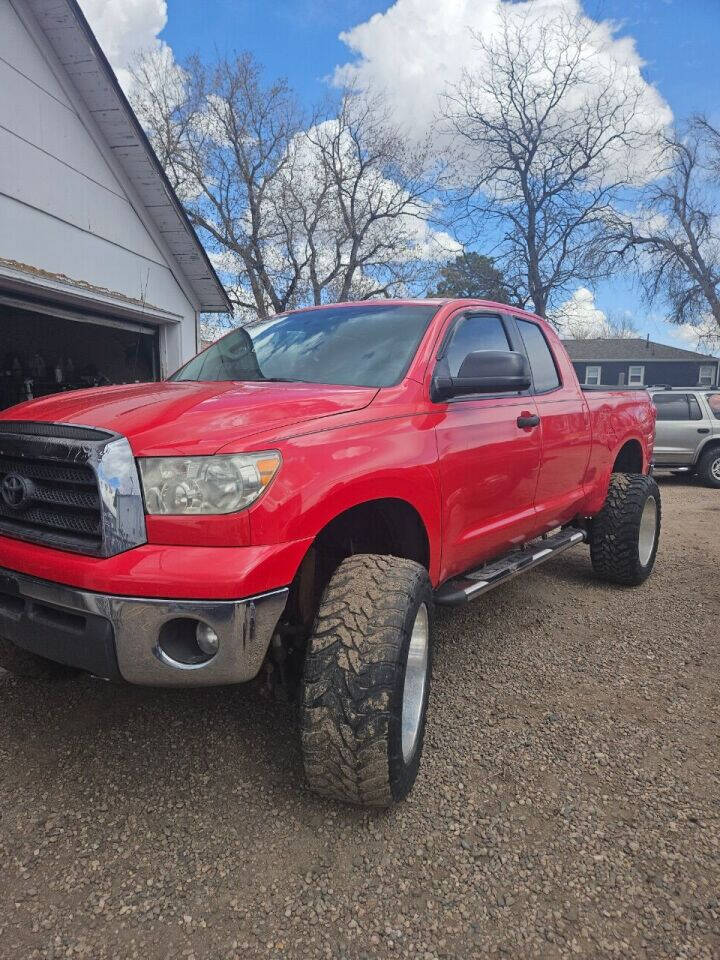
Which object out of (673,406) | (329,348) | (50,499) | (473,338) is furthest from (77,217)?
(673,406)

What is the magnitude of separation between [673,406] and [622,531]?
8.35 meters

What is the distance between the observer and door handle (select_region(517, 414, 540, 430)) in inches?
135

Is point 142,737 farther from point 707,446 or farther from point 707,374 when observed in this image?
point 707,374

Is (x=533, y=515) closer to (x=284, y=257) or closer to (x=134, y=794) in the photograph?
(x=134, y=794)

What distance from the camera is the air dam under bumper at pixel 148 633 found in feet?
6.19

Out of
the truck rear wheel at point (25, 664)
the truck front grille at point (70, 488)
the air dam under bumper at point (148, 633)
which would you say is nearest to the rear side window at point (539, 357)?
the air dam under bumper at point (148, 633)

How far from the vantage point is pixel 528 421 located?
3492mm

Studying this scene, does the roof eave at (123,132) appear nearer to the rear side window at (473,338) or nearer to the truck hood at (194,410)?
the rear side window at (473,338)

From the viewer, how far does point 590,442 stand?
172 inches

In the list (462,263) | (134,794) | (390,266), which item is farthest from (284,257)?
(134,794)

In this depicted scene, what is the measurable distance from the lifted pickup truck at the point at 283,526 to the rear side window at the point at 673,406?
10.2 m

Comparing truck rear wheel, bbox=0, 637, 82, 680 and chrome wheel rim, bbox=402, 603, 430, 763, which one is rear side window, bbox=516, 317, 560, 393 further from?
truck rear wheel, bbox=0, 637, 82, 680

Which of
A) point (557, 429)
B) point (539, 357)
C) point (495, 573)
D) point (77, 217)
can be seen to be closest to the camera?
point (495, 573)

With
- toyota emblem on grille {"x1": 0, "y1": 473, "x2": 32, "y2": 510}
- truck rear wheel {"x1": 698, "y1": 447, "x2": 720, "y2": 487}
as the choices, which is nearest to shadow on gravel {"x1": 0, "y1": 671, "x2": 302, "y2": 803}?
toyota emblem on grille {"x1": 0, "y1": 473, "x2": 32, "y2": 510}
